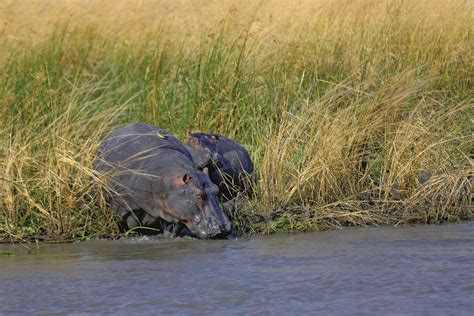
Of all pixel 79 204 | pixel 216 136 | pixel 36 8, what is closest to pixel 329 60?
pixel 216 136

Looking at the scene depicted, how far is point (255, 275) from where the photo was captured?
5398mm

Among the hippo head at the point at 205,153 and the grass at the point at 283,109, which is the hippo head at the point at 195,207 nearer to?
the grass at the point at 283,109

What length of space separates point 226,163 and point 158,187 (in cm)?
85

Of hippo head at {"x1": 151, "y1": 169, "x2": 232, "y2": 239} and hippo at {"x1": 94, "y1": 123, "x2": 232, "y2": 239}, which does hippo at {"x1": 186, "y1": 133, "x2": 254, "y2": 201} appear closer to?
hippo at {"x1": 94, "y1": 123, "x2": 232, "y2": 239}

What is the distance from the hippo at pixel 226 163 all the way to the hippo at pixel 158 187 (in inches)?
9.0

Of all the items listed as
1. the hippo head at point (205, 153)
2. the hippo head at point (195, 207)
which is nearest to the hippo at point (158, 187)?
the hippo head at point (195, 207)

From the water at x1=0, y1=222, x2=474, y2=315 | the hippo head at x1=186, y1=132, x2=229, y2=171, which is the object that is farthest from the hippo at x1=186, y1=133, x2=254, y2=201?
the water at x1=0, y1=222, x2=474, y2=315

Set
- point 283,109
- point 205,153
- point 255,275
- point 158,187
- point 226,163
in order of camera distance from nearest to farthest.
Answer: point 255,275 → point 158,187 → point 205,153 → point 226,163 → point 283,109

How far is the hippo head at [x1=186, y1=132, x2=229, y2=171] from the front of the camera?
7.04 meters

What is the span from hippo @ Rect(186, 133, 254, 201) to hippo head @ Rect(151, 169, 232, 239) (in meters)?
0.59

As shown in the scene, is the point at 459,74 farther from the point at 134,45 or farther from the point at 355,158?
the point at 134,45

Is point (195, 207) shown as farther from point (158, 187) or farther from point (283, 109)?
point (283, 109)

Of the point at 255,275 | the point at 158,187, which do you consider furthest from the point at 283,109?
the point at 255,275

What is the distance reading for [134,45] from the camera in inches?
405
